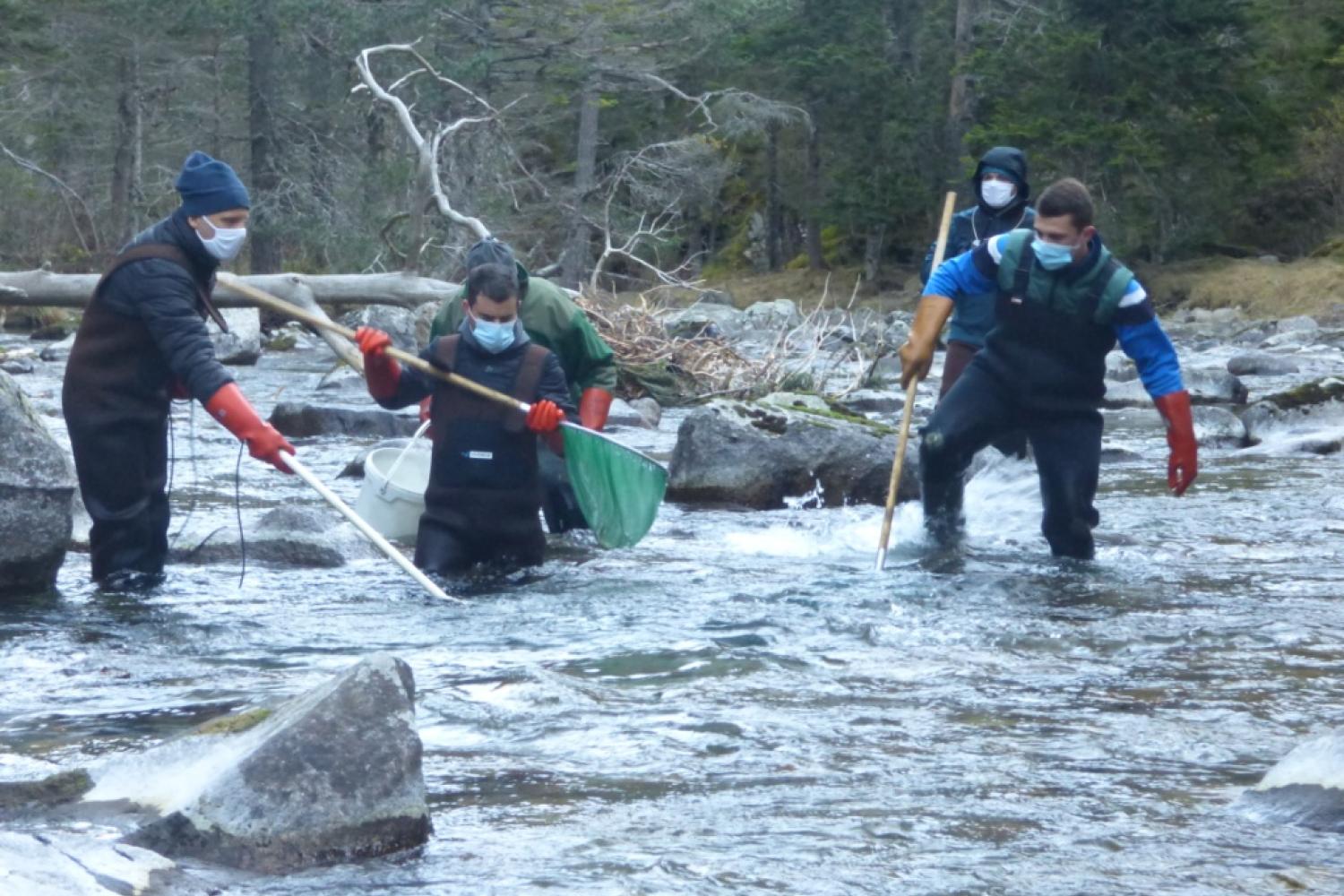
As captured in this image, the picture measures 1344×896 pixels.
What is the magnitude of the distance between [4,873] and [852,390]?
12116mm

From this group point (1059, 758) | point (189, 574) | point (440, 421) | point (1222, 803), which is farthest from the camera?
point (189, 574)

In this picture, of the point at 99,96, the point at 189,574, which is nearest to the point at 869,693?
the point at 189,574

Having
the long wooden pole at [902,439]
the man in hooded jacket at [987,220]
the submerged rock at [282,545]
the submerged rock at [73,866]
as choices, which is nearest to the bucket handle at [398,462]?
the submerged rock at [282,545]

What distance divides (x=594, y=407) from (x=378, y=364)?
1.17 metres

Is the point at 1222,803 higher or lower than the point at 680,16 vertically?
lower

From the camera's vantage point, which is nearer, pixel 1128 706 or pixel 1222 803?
pixel 1222 803

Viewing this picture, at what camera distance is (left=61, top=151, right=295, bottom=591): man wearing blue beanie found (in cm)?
584

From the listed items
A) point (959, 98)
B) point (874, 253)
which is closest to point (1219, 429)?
point (959, 98)

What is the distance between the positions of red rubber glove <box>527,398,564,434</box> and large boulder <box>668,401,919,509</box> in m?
3.31

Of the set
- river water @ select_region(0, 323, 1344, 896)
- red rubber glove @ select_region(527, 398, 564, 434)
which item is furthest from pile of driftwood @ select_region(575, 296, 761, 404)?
red rubber glove @ select_region(527, 398, 564, 434)

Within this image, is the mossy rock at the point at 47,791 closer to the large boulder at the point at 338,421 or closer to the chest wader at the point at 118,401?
the chest wader at the point at 118,401

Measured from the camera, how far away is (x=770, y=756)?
430 centimetres

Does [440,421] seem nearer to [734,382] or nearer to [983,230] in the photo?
[983,230]

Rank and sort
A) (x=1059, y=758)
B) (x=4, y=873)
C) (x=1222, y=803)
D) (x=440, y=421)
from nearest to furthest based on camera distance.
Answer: (x=4, y=873), (x=1222, y=803), (x=1059, y=758), (x=440, y=421)
